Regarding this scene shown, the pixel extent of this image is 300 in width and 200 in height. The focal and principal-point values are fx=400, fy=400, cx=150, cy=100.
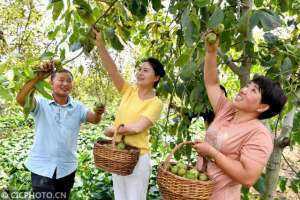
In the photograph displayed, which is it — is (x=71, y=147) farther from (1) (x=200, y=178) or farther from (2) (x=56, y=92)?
(1) (x=200, y=178)

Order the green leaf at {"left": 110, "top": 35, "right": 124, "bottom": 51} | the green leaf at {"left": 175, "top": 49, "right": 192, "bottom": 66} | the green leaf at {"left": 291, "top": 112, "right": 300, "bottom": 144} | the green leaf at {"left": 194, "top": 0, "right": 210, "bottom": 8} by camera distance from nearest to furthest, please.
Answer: the green leaf at {"left": 194, "top": 0, "right": 210, "bottom": 8} → the green leaf at {"left": 175, "top": 49, "right": 192, "bottom": 66} → the green leaf at {"left": 291, "top": 112, "right": 300, "bottom": 144} → the green leaf at {"left": 110, "top": 35, "right": 124, "bottom": 51}

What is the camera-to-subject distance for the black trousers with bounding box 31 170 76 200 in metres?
2.10

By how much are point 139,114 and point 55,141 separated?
47 cm

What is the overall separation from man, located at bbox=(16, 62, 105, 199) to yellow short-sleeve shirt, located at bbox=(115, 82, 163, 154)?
148 mm

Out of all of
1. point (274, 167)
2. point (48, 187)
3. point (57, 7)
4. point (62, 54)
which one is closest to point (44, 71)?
point (62, 54)

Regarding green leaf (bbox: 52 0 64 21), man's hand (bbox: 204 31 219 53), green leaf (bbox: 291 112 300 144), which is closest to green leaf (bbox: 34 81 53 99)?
green leaf (bbox: 52 0 64 21)

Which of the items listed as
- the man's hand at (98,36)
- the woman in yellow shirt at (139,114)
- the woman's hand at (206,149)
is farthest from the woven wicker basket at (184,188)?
the man's hand at (98,36)

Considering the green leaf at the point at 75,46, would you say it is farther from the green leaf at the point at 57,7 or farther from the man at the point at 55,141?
the man at the point at 55,141

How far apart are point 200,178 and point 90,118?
1015mm

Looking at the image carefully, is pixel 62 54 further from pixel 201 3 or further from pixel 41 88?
pixel 201 3

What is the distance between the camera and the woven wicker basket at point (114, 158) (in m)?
1.82

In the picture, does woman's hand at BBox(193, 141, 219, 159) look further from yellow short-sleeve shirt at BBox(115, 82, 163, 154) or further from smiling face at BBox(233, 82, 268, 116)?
yellow short-sleeve shirt at BBox(115, 82, 163, 154)

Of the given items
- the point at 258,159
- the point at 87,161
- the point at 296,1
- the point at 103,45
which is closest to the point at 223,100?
the point at 258,159

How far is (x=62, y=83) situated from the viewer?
2.11 meters
